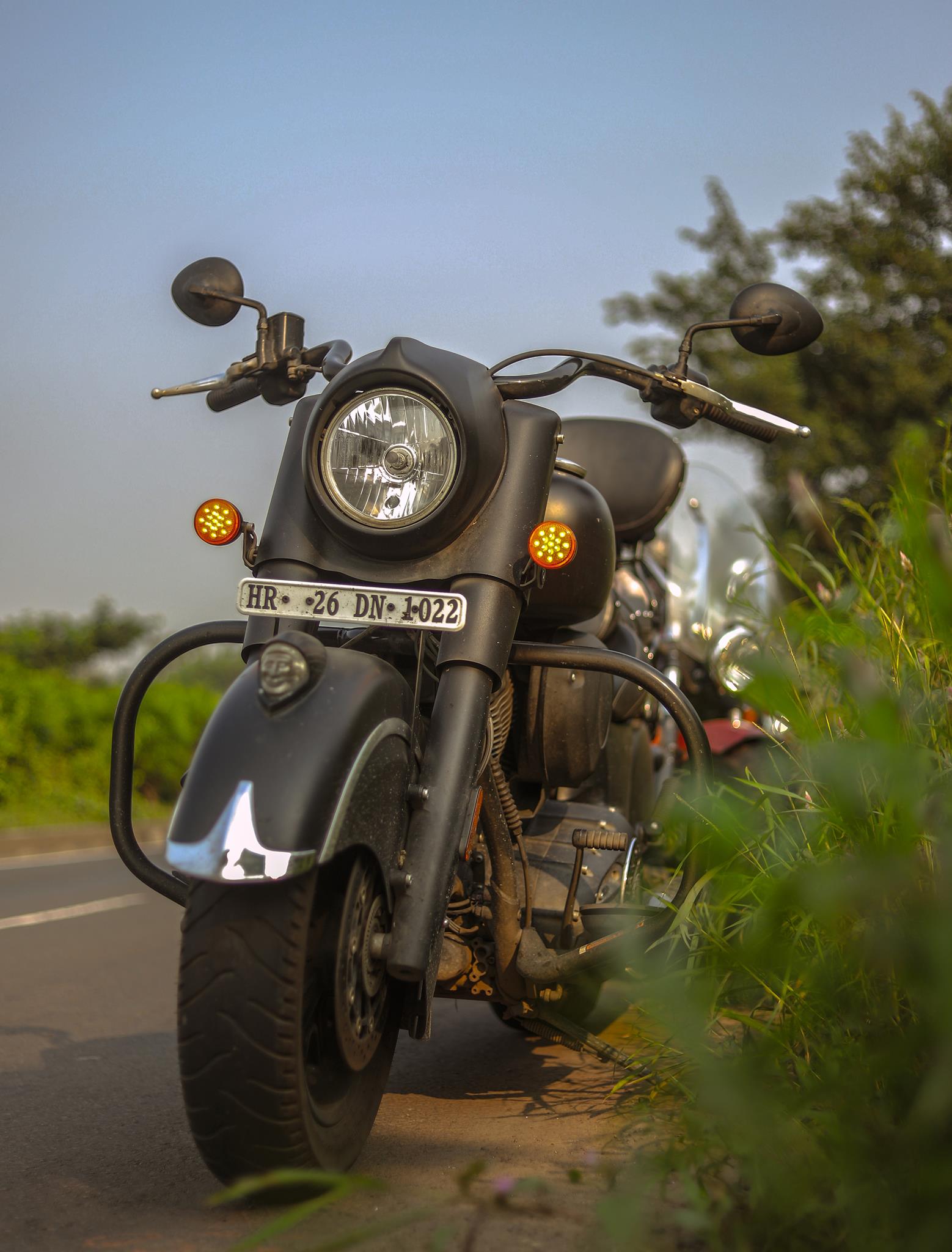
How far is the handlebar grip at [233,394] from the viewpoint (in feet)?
12.4

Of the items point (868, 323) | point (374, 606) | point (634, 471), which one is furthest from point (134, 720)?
point (868, 323)

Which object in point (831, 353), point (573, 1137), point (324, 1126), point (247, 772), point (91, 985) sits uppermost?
point (831, 353)

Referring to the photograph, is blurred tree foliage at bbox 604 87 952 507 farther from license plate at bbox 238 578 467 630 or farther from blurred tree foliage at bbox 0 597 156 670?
blurred tree foliage at bbox 0 597 156 670

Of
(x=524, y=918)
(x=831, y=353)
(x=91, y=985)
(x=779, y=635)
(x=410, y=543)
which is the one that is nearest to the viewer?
(x=410, y=543)

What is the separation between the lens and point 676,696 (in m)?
3.24

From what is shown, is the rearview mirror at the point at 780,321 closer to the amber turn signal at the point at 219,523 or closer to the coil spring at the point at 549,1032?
the amber turn signal at the point at 219,523

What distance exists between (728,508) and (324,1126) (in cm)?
531

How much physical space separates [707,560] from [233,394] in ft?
12.0

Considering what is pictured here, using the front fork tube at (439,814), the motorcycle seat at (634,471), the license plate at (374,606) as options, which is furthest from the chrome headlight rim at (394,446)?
the motorcycle seat at (634,471)

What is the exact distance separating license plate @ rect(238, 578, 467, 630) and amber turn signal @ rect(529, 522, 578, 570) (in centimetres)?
A: 21

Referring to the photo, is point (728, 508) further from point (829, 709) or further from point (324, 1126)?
point (324, 1126)

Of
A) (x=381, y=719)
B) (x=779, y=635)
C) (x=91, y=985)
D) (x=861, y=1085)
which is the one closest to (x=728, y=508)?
(x=779, y=635)

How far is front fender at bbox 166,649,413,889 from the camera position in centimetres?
238

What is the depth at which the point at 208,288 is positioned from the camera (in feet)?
11.9
